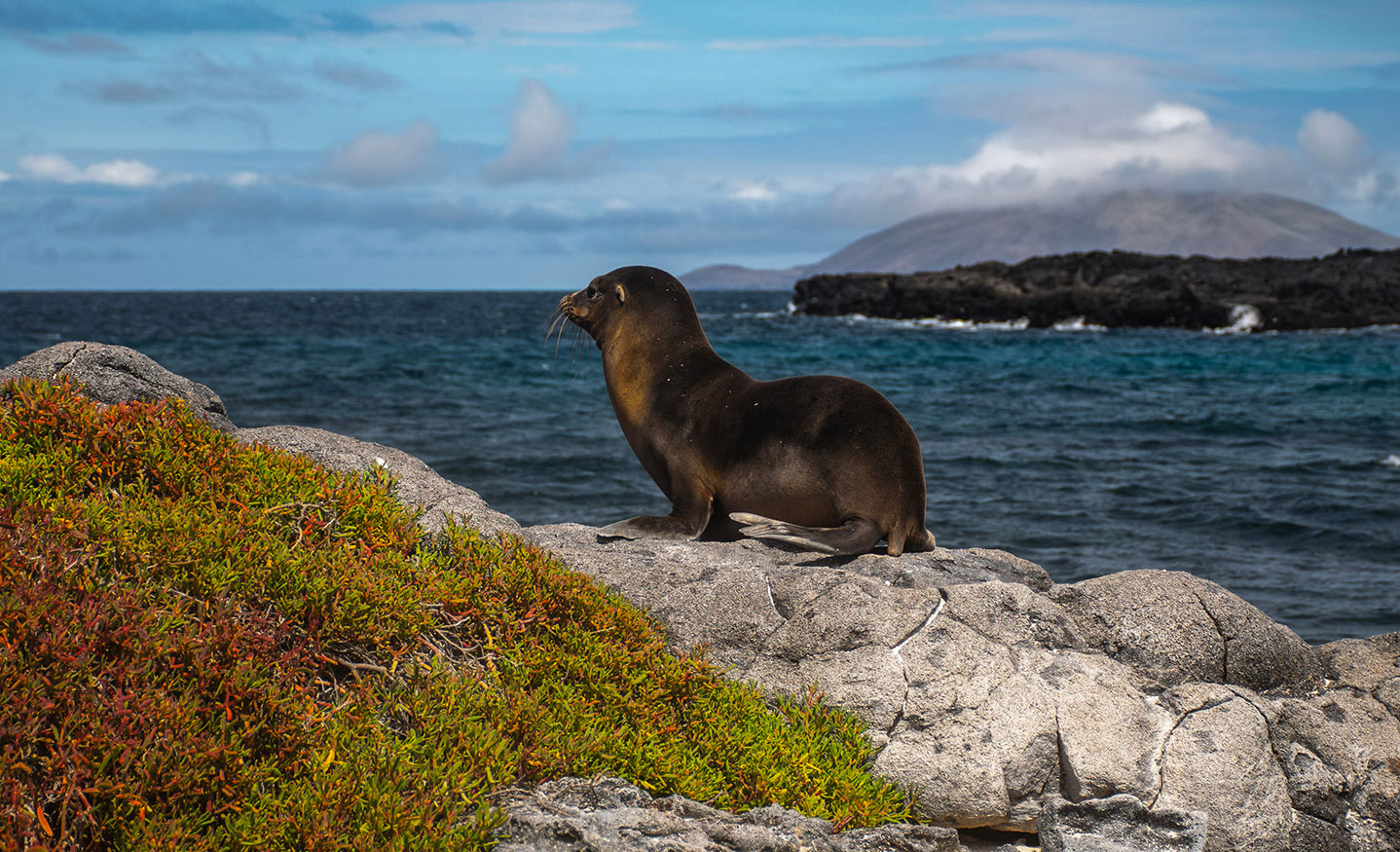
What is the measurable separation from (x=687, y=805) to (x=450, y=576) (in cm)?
165

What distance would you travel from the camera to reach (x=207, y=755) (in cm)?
371

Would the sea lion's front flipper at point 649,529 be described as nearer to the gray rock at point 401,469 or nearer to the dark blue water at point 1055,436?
the gray rock at point 401,469

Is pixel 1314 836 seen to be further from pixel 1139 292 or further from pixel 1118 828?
pixel 1139 292

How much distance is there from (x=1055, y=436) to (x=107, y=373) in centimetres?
2172

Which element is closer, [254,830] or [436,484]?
[254,830]

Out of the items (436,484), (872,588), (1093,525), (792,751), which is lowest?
(1093,525)

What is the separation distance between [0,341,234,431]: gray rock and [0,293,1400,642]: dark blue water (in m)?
2.92

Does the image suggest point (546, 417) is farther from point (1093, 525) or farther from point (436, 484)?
Answer: point (436, 484)

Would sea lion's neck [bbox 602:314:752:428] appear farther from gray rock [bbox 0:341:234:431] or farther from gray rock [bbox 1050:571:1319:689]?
gray rock [bbox 1050:571:1319:689]

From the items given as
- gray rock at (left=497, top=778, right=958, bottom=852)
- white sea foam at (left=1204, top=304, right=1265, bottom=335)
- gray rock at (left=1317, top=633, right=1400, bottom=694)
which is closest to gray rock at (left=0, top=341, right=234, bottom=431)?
gray rock at (left=497, top=778, right=958, bottom=852)

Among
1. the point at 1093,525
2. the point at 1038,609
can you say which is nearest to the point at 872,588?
the point at 1038,609

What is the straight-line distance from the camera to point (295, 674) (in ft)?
14.0

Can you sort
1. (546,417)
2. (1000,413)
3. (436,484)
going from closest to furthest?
(436,484)
(546,417)
(1000,413)

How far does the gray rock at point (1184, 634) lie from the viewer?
6.16 meters
